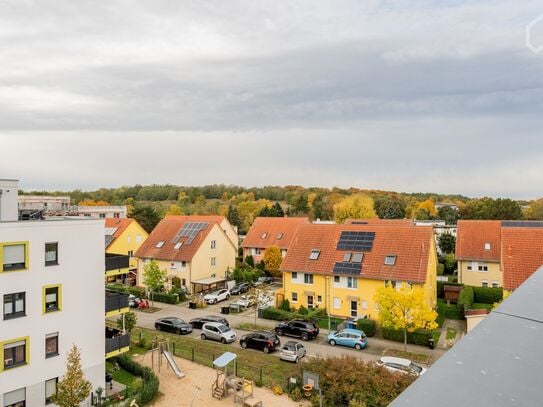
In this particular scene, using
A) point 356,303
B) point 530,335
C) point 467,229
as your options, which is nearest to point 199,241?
point 356,303

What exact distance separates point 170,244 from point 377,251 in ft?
76.0

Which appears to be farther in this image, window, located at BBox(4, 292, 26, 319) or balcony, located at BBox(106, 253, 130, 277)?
balcony, located at BBox(106, 253, 130, 277)

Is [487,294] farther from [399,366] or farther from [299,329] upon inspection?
[399,366]

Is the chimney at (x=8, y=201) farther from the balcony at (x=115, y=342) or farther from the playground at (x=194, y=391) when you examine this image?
the playground at (x=194, y=391)

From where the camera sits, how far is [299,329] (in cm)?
2941

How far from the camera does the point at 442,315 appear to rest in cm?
3488

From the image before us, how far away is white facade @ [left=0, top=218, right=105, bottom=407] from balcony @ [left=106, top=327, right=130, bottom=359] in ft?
1.65

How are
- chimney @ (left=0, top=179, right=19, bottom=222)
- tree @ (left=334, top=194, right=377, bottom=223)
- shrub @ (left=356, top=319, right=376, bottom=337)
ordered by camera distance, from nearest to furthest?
chimney @ (left=0, top=179, right=19, bottom=222)
shrub @ (left=356, top=319, right=376, bottom=337)
tree @ (left=334, top=194, right=377, bottom=223)

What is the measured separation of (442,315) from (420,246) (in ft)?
21.3

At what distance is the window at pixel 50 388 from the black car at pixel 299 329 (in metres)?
15.2

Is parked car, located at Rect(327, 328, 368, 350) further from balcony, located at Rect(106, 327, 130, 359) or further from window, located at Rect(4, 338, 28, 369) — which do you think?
window, located at Rect(4, 338, 28, 369)

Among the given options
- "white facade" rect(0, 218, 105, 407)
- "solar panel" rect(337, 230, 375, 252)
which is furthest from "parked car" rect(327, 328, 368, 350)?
"white facade" rect(0, 218, 105, 407)

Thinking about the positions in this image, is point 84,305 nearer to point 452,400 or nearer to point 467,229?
point 452,400

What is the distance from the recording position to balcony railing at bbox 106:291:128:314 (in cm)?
2177
